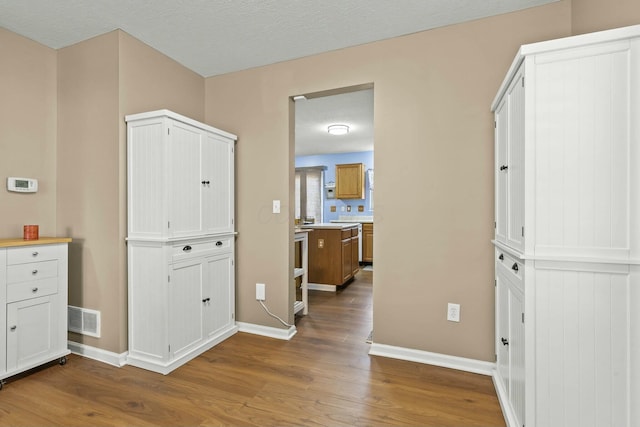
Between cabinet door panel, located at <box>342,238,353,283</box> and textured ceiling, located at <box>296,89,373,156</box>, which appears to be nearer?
textured ceiling, located at <box>296,89,373,156</box>

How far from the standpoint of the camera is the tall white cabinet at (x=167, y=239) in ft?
6.86

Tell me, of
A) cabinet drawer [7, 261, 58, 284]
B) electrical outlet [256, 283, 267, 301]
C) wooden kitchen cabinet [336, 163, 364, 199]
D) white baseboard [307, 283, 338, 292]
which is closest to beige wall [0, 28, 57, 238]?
cabinet drawer [7, 261, 58, 284]

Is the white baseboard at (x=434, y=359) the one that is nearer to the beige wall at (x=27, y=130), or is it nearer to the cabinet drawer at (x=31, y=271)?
the cabinet drawer at (x=31, y=271)

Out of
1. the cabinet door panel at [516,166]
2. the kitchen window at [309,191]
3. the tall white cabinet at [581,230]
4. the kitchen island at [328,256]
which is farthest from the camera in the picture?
the kitchen window at [309,191]

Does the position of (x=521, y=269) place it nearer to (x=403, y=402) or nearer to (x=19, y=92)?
(x=403, y=402)

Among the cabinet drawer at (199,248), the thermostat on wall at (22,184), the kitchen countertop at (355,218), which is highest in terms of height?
the thermostat on wall at (22,184)

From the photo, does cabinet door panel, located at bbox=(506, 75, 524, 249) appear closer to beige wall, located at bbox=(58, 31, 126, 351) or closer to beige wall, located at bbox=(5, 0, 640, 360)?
beige wall, located at bbox=(5, 0, 640, 360)

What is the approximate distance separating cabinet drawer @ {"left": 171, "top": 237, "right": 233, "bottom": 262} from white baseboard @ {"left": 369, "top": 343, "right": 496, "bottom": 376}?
1507 millimetres

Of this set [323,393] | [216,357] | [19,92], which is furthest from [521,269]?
[19,92]

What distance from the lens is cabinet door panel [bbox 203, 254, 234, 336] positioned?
8.18 feet

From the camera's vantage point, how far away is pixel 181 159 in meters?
2.22

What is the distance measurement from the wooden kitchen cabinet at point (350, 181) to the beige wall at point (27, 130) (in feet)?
16.7

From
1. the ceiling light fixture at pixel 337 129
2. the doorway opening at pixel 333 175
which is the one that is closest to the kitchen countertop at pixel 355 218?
the doorway opening at pixel 333 175

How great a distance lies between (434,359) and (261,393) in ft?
4.10
